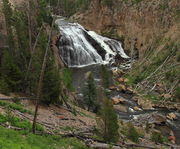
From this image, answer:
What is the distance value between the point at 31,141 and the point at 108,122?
5.90 meters

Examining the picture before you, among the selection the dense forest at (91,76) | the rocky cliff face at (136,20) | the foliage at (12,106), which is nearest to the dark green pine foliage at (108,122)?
the dense forest at (91,76)

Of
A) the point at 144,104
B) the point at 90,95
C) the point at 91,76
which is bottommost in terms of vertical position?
the point at 144,104

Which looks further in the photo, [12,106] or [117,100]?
[117,100]

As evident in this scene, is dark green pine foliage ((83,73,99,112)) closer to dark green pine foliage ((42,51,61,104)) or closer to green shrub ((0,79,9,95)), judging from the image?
dark green pine foliage ((42,51,61,104))

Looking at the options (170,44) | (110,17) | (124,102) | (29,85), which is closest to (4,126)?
(29,85)

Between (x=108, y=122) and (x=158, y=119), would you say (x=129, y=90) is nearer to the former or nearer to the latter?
(x=158, y=119)

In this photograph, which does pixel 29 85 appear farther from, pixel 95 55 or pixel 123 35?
pixel 123 35

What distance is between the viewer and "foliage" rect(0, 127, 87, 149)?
13.3 m

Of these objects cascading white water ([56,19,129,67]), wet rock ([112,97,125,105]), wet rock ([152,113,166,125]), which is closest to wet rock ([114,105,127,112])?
wet rock ([112,97,125,105])

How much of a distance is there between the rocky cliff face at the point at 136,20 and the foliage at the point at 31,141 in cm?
3991

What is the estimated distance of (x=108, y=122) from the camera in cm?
1834

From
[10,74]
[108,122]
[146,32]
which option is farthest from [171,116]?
[146,32]

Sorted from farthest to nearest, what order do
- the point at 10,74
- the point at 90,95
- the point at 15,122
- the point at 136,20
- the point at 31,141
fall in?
the point at 136,20 < the point at 90,95 < the point at 10,74 < the point at 15,122 < the point at 31,141

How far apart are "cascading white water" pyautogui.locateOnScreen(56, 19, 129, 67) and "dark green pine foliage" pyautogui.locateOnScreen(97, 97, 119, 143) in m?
40.2
